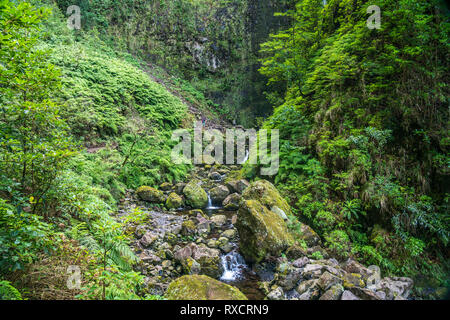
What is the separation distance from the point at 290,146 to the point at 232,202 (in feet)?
10.3

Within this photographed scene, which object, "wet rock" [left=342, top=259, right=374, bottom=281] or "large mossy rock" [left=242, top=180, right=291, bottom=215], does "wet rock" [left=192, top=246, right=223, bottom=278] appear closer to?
"large mossy rock" [left=242, top=180, right=291, bottom=215]

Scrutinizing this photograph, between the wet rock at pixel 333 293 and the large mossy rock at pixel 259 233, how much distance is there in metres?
1.41

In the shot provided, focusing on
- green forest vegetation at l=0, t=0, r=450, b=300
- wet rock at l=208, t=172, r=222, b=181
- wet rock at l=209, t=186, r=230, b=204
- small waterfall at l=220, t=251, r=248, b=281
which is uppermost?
green forest vegetation at l=0, t=0, r=450, b=300

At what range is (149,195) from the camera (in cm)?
787

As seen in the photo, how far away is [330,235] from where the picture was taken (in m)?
5.44

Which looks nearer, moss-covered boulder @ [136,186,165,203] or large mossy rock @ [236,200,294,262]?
large mossy rock @ [236,200,294,262]

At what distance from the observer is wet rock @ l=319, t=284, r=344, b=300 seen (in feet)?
12.2

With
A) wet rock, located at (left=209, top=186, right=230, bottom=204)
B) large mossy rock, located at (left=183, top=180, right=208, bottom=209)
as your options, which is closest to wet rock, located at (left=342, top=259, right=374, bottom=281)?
wet rock, located at (left=209, top=186, right=230, bottom=204)

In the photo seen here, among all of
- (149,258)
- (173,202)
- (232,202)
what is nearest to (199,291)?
(149,258)

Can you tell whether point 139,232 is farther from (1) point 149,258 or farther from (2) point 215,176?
(2) point 215,176

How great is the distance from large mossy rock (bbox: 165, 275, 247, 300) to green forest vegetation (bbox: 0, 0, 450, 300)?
0.49m

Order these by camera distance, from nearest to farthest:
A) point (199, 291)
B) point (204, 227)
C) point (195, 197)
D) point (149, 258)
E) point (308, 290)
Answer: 1. point (199, 291)
2. point (308, 290)
3. point (149, 258)
4. point (204, 227)
5. point (195, 197)

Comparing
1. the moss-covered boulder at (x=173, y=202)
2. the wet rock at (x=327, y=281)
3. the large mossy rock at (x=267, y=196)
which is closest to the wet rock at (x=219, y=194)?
the moss-covered boulder at (x=173, y=202)
